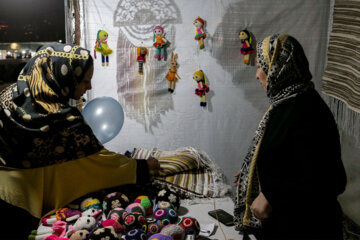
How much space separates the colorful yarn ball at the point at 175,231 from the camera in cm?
127

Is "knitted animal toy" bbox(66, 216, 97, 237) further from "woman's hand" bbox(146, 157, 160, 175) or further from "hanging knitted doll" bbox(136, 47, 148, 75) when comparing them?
"hanging knitted doll" bbox(136, 47, 148, 75)

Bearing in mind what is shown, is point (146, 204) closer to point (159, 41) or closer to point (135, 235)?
point (135, 235)

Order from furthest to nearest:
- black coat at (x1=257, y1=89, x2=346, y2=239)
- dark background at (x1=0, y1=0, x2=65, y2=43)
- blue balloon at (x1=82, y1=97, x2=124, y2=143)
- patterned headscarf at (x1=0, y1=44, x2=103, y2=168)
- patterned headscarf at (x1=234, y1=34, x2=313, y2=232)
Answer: dark background at (x1=0, y1=0, x2=65, y2=43)
blue balloon at (x1=82, y1=97, x2=124, y2=143)
patterned headscarf at (x1=0, y1=44, x2=103, y2=168)
patterned headscarf at (x1=234, y1=34, x2=313, y2=232)
black coat at (x1=257, y1=89, x2=346, y2=239)

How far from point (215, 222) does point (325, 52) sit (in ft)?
6.25

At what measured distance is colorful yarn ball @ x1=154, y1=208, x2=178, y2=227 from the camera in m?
1.40

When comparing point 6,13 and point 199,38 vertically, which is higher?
point 6,13

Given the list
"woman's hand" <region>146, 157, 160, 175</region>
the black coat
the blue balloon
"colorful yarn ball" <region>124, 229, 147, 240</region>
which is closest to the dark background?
the blue balloon

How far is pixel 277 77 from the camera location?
123 cm

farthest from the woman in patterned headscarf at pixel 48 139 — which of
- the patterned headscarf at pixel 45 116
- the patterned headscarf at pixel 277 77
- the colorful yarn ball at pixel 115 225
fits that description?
the patterned headscarf at pixel 277 77

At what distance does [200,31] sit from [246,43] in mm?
407

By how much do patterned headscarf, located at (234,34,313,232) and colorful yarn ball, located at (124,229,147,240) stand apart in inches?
18.5

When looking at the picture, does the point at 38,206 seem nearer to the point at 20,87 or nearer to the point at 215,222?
the point at 20,87

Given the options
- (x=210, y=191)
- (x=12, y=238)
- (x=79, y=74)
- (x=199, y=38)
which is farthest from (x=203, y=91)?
(x=12, y=238)

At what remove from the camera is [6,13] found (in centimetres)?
249
